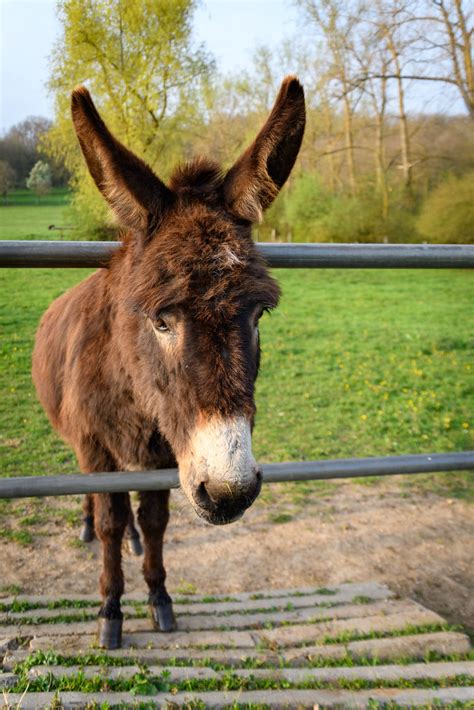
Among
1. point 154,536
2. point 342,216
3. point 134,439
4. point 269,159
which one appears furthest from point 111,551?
point 342,216

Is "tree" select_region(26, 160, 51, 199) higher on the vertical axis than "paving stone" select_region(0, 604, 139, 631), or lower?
higher

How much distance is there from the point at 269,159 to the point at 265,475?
1.39 metres

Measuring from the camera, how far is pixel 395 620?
9.87 ft

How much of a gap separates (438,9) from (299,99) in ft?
61.4

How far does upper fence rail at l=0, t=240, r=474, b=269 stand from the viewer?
2.37m

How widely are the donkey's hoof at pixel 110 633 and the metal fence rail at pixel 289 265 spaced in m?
0.86

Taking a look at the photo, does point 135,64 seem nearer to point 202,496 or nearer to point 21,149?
point 21,149

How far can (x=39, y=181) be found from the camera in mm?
4406

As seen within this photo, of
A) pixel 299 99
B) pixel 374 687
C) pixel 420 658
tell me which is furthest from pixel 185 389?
pixel 420 658

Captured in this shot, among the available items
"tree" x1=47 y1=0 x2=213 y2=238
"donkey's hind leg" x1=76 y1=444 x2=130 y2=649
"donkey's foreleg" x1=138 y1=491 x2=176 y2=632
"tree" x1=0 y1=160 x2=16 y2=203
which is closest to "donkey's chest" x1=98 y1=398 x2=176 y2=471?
"donkey's hind leg" x1=76 y1=444 x2=130 y2=649

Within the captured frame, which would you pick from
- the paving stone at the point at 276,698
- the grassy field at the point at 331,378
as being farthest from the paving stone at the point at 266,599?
the grassy field at the point at 331,378

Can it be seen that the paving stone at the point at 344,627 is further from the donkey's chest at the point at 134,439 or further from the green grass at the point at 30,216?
the green grass at the point at 30,216

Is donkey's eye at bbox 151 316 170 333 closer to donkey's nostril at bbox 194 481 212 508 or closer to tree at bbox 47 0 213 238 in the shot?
donkey's nostril at bbox 194 481 212 508

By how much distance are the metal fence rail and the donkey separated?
21cm
